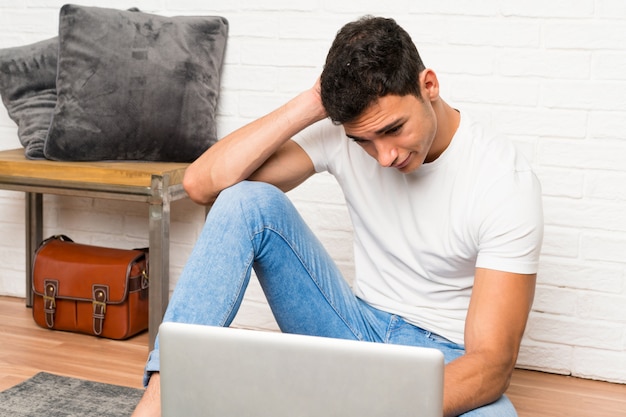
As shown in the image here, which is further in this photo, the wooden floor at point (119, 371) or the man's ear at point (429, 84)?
the wooden floor at point (119, 371)

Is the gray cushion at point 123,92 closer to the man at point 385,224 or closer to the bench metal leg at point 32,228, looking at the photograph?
the bench metal leg at point 32,228

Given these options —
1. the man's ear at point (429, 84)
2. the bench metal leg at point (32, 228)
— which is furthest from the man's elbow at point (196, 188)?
the bench metal leg at point (32, 228)

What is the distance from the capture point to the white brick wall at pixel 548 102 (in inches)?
90.4

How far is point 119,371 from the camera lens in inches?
93.8

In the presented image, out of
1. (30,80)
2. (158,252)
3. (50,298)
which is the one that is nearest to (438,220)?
(158,252)

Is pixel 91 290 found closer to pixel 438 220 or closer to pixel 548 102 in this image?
pixel 438 220

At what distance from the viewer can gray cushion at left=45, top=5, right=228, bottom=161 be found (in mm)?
2512

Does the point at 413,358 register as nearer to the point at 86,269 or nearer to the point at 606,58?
the point at 606,58

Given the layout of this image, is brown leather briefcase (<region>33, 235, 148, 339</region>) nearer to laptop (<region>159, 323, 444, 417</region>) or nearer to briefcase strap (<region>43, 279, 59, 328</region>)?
briefcase strap (<region>43, 279, 59, 328</region>)

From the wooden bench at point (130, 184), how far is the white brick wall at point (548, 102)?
0.46 m

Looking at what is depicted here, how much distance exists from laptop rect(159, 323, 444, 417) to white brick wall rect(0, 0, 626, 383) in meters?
1.46

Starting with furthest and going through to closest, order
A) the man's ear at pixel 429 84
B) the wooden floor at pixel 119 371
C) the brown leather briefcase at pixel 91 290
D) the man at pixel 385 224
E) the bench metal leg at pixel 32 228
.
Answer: the bench metal leg at pixel 32 228, the brown leather briefcase at pixel 91 290, the wooden floor at pixel 119 371, the man's ear at pixel 429 84, the man at pixel 385 224

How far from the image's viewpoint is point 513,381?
2400mm

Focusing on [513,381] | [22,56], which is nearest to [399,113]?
[513,381]
